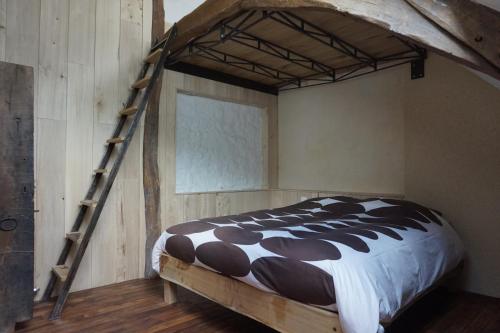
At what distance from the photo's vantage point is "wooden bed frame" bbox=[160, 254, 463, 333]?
1.40 meters

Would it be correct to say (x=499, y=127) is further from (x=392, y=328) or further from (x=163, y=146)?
(x=163, y=146)

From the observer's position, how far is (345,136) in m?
3.39

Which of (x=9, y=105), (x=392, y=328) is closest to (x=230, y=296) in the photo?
(x=392, y=328)

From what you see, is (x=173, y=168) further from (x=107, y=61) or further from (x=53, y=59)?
(x=53, y=59)

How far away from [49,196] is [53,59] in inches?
41.1

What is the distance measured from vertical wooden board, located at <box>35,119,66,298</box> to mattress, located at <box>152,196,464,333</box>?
816 mm

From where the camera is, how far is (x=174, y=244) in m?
2.12

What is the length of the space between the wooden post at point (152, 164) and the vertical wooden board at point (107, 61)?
0.31 meters

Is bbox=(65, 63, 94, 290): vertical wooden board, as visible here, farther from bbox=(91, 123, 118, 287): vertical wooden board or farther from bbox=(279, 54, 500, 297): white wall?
bbox=(279, 54, 500, 297): white wall

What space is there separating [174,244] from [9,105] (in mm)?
1284

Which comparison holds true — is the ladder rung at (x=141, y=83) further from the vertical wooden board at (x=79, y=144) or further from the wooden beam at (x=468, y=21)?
the wooden beam at (x=468, y=21)

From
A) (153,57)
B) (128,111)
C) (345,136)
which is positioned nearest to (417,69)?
(345,136)

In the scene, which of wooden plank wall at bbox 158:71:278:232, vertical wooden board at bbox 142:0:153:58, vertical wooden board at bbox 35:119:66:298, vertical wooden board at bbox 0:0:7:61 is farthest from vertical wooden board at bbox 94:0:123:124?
vertical wooden board at bbox 0:0:7:61

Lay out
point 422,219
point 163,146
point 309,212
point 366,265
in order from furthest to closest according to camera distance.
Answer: point 163,146 → point 309,212 → point 422,219 → point 366,265
